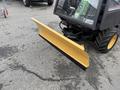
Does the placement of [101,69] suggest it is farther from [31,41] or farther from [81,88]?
[31,41]

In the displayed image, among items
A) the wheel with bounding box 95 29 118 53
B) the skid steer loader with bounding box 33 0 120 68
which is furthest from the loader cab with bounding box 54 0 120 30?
the wheel with bounding box 95 29 118 53

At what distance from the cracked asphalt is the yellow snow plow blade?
0.31 m

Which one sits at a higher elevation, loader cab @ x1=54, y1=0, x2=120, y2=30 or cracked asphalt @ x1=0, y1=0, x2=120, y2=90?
loader cab @ x1=54, y1=0, x2=120, y2=30

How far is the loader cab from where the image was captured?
3732 millimetres

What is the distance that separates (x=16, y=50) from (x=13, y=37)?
2.59ft

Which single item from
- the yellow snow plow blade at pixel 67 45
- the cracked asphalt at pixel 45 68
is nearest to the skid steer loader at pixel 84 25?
the yellow snow plow blade at pixel 67 45

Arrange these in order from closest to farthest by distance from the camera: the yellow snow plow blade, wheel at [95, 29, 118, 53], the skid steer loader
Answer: the yellow snow plow blade < the skid steer loader < wheel at [95, 29, 118, 53]

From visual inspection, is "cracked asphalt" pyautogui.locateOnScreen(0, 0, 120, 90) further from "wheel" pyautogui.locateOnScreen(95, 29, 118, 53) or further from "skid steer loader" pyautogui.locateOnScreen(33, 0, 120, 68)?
"skid steer loader" pyautogui.locateOnScreen(33, 0, 120, 68)

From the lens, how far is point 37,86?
3.26 metres

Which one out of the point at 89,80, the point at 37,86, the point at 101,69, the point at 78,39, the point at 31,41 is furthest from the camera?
the point at 31,41

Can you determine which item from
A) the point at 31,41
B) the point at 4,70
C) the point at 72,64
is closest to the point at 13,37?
the point at 31,41

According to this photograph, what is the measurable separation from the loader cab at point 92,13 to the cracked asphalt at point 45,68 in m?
0.75

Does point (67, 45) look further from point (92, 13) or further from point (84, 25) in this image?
point (92, 13)

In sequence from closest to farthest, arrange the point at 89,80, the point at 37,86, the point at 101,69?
the point at 37,86 < the point at 89,80 < the point at 101,69
